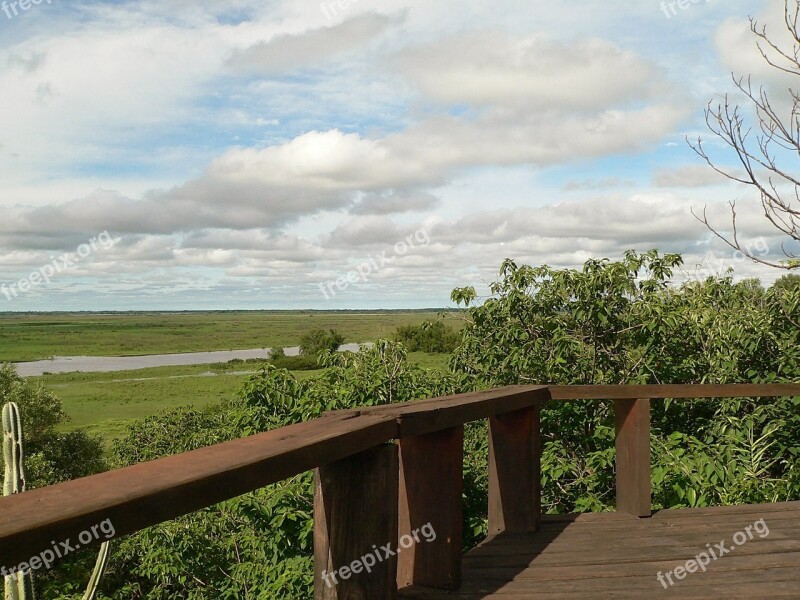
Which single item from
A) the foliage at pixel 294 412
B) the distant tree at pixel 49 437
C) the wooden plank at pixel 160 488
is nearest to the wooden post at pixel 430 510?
the wooden plank at pixel 160 488

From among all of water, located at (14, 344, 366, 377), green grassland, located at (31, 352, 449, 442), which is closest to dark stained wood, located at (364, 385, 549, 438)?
green grassland, located at (31, 352, 449, 442)

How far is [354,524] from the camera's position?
204cm

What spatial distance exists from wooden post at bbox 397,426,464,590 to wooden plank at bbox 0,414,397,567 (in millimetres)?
580

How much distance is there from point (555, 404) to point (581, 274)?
156 centimetres

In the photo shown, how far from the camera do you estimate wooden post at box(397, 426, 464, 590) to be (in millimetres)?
2514

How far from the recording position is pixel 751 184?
23.4 feet

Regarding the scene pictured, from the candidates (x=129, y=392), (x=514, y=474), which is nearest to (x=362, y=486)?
(x=514, y=474)

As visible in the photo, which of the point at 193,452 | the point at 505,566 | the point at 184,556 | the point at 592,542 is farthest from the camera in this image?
the point at 184,556

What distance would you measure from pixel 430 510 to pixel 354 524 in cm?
56

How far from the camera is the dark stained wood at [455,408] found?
233cm

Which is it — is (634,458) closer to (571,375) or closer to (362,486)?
(362,486)

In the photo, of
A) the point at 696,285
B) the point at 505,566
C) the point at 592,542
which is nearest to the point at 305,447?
the point at 505,566

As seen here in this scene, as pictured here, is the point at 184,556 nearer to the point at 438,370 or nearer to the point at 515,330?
the point at 438,370

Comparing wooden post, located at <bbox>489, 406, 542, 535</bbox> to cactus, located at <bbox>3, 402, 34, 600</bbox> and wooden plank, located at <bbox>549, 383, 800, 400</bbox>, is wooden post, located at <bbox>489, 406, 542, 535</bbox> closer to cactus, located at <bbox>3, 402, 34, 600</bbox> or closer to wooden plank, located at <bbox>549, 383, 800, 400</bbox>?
wooden plank, located at <bbox>549, 383, 800, 400</bbox>
